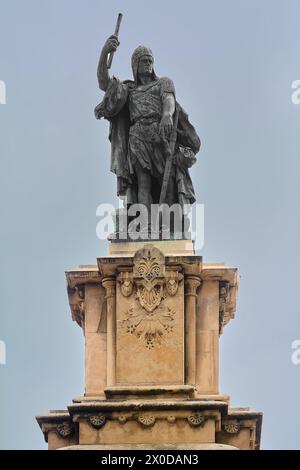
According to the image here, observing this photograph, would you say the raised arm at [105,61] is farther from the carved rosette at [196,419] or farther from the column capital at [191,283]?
the carved rosette at [196,419]

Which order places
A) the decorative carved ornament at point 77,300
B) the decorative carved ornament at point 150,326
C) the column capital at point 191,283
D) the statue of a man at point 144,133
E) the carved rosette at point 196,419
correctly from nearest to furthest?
1. the carved rosette at point 196,419
2. the decorative carved ornament at point 150,326
3. the column capital at point 191,283
4. the decorative carved ornament at point 77,300
5. the statue of a man at point 144,133

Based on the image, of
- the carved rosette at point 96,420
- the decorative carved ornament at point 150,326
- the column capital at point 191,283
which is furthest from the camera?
the column capital at point 191,283

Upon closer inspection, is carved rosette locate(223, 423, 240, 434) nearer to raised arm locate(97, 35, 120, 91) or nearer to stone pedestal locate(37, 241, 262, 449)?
stone pedestal locate(37, 241, 262, 449)

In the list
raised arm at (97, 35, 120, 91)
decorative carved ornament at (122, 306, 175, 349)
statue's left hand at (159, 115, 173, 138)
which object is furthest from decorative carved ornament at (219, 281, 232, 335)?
raised arm at (97, 35, 120, 91)

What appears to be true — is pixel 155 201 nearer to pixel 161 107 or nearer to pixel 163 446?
pixel 161 107

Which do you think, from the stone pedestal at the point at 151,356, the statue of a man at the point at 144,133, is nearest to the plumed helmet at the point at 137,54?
the statue of a man at the point at 144,133

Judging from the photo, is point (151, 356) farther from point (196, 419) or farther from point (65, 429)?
point (65, 429)

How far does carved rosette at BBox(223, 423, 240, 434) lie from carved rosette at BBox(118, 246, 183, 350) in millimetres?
2006

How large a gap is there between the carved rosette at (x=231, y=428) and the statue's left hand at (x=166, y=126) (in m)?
5.48

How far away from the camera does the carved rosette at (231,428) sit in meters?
46.4

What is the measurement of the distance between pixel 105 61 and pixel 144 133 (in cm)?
153

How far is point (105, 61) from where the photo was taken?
4784 centimetres

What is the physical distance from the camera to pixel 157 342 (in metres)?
46.3

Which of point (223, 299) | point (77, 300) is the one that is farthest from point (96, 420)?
point (223, 299)
